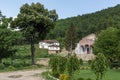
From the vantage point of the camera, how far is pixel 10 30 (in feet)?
181

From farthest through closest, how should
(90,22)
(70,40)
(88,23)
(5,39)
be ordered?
(90,22)
(88,23)
(70,40)
(5,39)

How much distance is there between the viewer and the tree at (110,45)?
5428 cm

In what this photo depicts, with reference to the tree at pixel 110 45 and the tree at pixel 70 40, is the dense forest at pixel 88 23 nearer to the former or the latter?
the tree at pixel 70 40

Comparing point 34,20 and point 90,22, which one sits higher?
point 90,22

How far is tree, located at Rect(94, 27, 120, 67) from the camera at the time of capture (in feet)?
178

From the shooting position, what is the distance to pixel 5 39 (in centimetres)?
5369

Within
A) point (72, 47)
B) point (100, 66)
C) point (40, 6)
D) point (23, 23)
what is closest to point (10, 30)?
point (23, 23)

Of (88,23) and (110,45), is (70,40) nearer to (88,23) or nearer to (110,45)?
(110,45)

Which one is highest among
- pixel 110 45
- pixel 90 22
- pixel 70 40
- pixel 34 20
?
pixel 90 22

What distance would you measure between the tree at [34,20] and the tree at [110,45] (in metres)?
8.10

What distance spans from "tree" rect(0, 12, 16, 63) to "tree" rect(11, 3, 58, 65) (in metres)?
1.38

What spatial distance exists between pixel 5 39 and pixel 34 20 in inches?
208

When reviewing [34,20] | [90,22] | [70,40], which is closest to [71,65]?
[34,20]

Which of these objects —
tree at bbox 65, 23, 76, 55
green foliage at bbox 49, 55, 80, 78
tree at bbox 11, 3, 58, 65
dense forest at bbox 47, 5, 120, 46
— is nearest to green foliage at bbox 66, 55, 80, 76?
green foliage at bbox 49, 55, 80, 78
